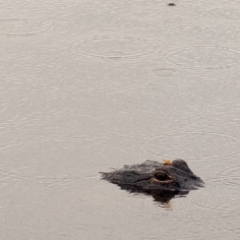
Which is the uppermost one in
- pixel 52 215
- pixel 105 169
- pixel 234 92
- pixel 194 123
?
pixel 234 92

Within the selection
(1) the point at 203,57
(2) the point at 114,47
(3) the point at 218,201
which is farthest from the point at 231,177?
(2) the point at 114,47

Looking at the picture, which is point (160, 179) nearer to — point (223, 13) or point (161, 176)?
point (161, 176)

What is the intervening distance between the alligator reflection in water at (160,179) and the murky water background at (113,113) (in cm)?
9

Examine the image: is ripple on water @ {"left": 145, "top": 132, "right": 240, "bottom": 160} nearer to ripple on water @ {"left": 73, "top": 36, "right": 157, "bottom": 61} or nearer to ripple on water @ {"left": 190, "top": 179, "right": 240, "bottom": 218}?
ripple on water @ {"left": 190, "top": 179, "right": 240, "bottom": 218}

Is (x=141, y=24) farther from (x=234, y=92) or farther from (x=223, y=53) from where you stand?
(x=234, y=92)

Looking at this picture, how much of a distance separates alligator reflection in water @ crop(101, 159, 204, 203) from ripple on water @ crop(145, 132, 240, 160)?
0.31 m

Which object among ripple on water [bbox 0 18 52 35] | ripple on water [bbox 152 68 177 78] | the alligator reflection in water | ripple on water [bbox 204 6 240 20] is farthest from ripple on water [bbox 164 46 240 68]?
the alligator reflection in water

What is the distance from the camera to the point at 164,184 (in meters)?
7.27

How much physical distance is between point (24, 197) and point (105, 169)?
0.67m

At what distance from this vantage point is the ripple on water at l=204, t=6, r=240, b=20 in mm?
10461

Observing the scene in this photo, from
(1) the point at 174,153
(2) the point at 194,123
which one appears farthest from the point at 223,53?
(1) the point at 174,153

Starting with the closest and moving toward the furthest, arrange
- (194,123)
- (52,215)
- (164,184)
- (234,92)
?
(52,215), (164,184), (194,123), (234,92)

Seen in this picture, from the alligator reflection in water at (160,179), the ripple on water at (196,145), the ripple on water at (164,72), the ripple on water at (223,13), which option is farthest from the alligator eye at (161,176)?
the ripple on water at (223,13)

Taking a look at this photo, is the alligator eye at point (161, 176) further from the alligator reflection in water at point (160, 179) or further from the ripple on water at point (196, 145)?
the ripple on water at point (196, 145)
